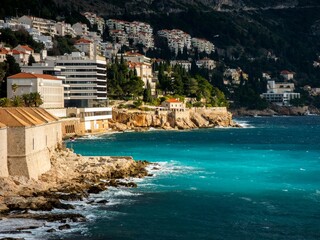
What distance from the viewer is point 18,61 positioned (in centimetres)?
10731

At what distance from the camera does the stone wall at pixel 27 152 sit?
41.7 meters

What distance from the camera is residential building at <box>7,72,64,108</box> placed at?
292 feet

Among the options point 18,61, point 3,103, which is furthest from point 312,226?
point 18,61

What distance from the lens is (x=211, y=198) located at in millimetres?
43062

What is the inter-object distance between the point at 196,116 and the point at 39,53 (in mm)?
28651

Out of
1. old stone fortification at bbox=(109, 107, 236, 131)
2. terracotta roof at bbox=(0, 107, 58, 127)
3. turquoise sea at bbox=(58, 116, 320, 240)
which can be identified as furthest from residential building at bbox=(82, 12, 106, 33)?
terracotta roof at bbox=(0, 107, 58, 127)

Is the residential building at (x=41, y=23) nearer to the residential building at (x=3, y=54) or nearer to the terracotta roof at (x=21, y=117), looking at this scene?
the residential building at (x=3, y=54)

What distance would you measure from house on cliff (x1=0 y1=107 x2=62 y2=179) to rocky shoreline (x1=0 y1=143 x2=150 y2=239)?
654mm

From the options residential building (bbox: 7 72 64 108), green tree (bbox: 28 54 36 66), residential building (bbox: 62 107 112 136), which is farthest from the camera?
green tree (bbox: 28 54 36 66)

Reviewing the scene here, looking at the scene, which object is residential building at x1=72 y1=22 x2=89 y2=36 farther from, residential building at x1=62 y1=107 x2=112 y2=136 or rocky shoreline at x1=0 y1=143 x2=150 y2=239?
rocky shoreline at x1=0 y1=143 x2=150 y2=239

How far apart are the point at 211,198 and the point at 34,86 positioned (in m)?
50.6

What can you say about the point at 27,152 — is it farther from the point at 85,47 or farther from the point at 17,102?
the point at 85,47

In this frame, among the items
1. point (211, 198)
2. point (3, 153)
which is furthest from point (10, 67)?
point (211, 198)

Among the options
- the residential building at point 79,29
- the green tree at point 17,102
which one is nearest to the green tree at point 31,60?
the green tree at point 17,102
